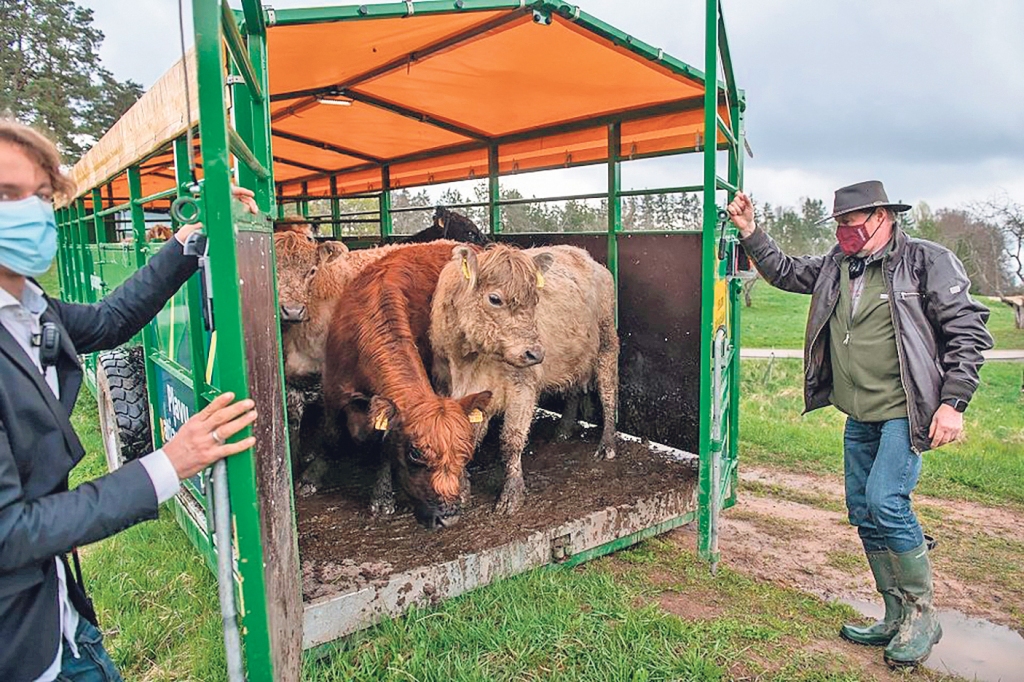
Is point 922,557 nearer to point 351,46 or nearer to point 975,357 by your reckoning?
point 975,357

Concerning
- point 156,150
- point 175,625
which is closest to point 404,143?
point 156,150

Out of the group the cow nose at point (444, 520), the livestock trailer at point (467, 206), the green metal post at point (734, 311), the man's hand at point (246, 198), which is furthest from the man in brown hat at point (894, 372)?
the man's hand at point (246, 198)

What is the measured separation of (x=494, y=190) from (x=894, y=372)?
4528 millimetres

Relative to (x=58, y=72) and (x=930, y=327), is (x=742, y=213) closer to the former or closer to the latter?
(x=930, y=327)

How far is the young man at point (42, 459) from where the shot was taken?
1474 millimetres

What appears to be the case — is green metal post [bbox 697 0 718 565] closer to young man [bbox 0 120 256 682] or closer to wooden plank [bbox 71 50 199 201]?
wooden plank [bbox 71 50 199 201]

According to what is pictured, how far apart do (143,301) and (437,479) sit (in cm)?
209

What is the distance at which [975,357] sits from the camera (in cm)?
330

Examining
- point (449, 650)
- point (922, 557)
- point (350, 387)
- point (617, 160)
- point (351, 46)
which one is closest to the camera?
point (449, 650)

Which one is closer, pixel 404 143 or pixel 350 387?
pixel 350 387

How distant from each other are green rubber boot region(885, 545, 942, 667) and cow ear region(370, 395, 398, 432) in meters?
2.74

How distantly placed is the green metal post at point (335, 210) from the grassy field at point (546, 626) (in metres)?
6.46

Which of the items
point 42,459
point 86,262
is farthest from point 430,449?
point 86,262

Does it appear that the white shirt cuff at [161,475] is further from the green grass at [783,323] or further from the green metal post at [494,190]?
the green grass at [783,323]
